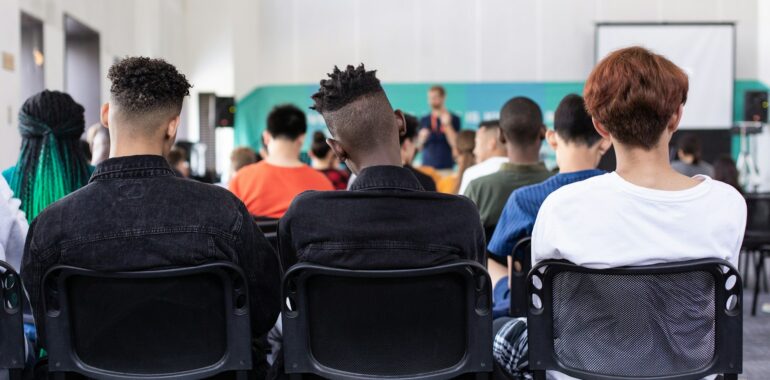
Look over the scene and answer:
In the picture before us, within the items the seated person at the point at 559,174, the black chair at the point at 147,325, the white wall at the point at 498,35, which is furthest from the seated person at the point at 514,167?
the white wall at the point at 498,35

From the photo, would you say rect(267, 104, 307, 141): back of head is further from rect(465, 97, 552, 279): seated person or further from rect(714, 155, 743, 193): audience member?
rect(714, 155, 743, 193): audience member

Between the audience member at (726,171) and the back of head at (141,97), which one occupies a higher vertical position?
the back of head at (141,97)

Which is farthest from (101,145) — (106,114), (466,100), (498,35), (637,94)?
(498,35)

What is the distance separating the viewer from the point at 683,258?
4.88 feet

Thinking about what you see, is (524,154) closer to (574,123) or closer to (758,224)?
(574,123)

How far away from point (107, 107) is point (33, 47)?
6.05 metres

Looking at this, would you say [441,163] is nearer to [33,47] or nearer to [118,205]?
[33,47]

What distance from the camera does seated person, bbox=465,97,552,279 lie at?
9.41ft

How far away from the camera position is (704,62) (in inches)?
421

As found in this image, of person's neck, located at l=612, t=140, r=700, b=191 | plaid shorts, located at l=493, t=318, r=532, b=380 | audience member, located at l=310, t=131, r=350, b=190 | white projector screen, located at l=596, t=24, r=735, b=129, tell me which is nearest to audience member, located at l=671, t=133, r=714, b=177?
audience member, located at l=310, t=131, r=350, b=190

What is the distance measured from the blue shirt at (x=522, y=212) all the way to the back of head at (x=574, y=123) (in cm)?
13

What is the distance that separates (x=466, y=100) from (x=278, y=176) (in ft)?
25.6

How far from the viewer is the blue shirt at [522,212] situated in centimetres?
→ 215

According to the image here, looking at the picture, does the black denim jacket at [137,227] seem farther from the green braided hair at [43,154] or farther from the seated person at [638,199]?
the green braided hair at [43,154]
